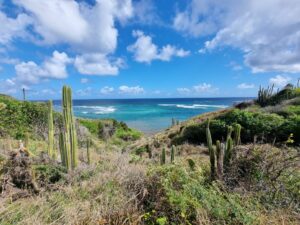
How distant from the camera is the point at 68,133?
579 cm

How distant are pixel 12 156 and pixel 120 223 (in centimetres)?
244

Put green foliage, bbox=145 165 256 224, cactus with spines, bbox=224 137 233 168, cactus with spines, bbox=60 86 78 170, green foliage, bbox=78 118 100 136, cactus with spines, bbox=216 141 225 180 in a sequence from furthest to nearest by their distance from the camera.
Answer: green foliage, bbox=78 118 100 136
cactus with spines, bbox=60 86 78 170
cactus with spines, bbox=224 137 233 168
cactus with spines, bbox=216 141 225 180
green foliage, bbox=145 165 256 224

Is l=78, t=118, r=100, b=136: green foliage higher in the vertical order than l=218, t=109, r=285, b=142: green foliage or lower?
lower

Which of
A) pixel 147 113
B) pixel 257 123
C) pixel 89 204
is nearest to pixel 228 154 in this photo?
pixel 89 204

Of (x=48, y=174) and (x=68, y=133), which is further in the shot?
(x=68, y=133)

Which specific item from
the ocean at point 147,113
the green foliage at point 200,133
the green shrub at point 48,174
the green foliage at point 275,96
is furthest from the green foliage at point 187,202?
the green foliage at point 275,96

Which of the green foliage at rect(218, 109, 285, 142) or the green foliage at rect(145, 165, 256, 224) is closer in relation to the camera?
the green foliage at rect(145, 165, 256, 224)

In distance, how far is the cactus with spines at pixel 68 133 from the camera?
5.66 metres

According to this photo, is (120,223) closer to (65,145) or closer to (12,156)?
(12,156)

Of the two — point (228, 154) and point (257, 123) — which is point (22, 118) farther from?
point (228, 154)

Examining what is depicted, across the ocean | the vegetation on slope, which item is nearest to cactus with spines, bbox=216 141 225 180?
the vegetation on slope

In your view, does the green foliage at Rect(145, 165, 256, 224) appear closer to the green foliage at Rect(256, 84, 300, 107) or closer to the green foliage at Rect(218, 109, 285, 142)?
the green foliage at Rect(218, 109, 285, 142)

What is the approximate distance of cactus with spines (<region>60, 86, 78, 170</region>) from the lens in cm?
566

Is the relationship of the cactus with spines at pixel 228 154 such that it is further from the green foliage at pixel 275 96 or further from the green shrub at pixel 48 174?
the green foliage at pixel 275 96
